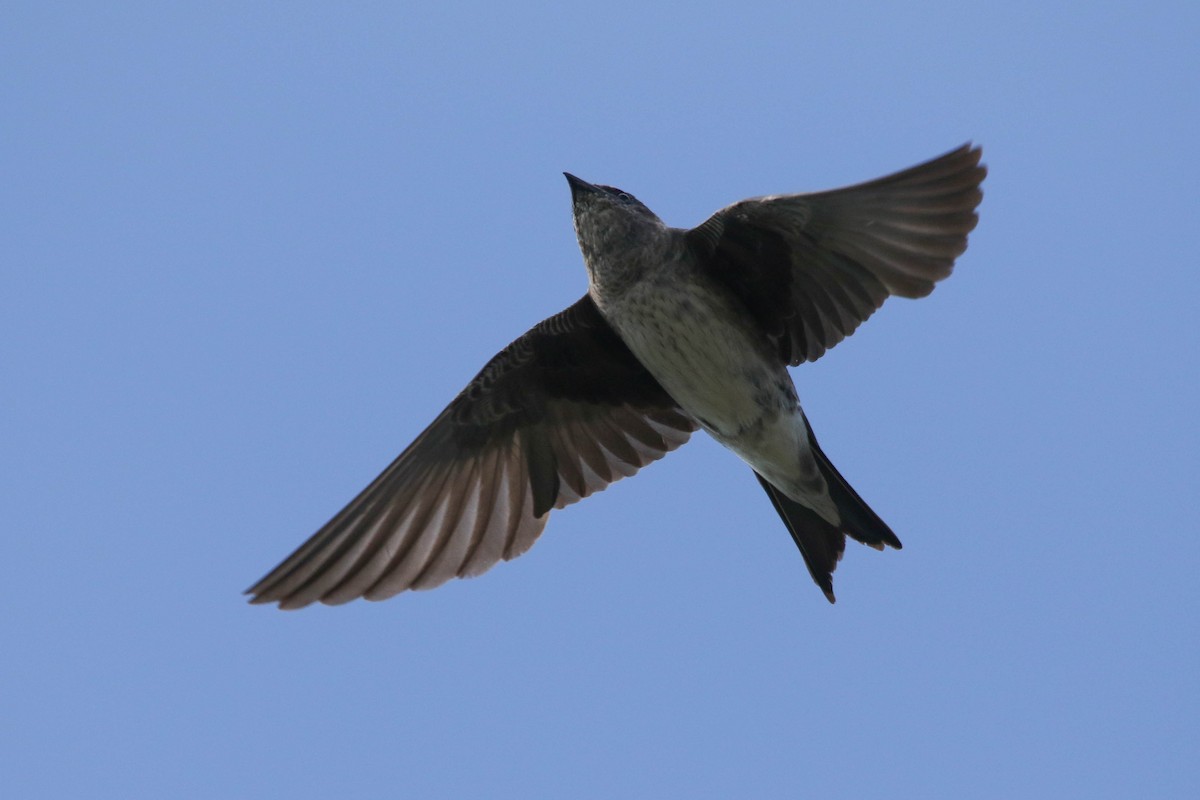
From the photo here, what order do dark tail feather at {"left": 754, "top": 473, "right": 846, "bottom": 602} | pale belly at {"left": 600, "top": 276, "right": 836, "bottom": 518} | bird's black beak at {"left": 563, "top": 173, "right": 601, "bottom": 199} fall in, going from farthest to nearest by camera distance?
bird's black beak at {"left": 563, "top": 173, "right": 601, "bottom": 199}, dark tail feather at {"left": 754, "top": 473, "right": 846, "bottom": 602}, pale belly at {"left": 600, "top": 276, "right": 836, "bottom": 518}

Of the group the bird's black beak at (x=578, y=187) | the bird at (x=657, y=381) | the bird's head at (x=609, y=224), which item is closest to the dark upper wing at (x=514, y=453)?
the bird at (x=657, y=381)

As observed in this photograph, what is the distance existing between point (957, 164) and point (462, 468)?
3671 mm

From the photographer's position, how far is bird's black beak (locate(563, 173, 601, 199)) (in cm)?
868

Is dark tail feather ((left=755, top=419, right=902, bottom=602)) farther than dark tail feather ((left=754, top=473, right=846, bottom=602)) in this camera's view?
No

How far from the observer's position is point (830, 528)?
27.9ft

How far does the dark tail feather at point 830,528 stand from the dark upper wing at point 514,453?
3.11 feet

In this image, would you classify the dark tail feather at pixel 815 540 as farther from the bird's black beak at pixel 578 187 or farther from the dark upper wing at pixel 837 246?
the bird's black beak at pixel 578 187

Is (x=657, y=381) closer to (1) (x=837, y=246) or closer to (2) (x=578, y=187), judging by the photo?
(2) (x=578, y=187)

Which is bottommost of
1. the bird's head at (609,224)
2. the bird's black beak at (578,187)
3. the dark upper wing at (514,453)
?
the dark upper wing at (514,453)

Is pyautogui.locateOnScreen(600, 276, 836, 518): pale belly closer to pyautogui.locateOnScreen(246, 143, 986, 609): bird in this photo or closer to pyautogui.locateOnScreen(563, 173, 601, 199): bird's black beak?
pyautogui.locateOnScreen(246, 143, 986, 609): bird

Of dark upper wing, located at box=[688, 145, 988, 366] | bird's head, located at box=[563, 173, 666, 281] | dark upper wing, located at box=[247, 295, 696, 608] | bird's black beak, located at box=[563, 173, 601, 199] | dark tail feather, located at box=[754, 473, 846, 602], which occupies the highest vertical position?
bird's black beak, located at box=[563, 173, 601, 199]

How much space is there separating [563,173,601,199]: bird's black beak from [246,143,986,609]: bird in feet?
0.04

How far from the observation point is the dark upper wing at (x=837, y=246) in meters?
7.55

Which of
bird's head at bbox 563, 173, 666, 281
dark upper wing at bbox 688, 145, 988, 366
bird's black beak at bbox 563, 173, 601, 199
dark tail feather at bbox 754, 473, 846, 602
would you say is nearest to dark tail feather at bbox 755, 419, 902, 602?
dark tail feather at bbox 754, 473, 846, 602
